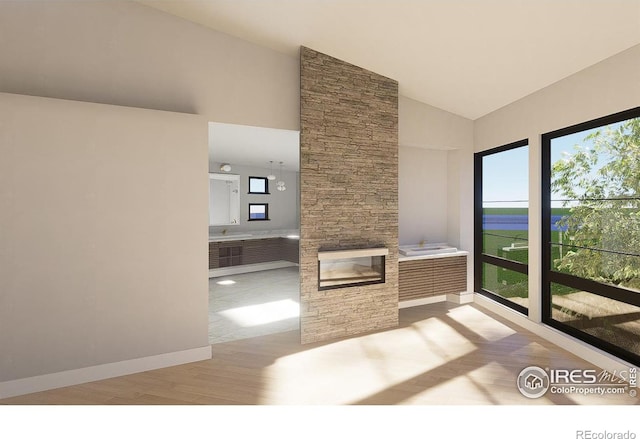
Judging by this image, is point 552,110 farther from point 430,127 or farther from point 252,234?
point 252,234

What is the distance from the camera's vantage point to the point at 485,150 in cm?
541

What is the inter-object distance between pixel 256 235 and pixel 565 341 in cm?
662

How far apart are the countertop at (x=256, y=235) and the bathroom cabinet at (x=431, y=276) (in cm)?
382

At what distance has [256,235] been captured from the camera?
870 centimetres

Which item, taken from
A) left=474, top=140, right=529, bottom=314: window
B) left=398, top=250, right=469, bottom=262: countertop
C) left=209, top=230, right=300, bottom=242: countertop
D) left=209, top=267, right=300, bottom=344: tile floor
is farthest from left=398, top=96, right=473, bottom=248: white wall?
left=209, top=230, right=300, bottom=242: countertop


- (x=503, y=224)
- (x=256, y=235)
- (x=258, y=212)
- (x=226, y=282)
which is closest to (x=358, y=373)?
(x=503, y=224)

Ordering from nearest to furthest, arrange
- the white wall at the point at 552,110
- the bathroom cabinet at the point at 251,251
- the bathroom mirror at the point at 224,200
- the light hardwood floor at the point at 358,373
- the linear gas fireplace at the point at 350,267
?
1. the light hardwood floor at the point at 358,373
2. the white wall at the point at 552,110
3. the linear gas fireplace at the point at 350,267
4. the bathroom cabinet at the point at 251,251
5. the bathroom mirror at the point at 224,200

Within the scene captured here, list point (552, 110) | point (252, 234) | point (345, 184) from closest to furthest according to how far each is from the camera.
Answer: point (552, 110), point (345, 184), point (252, 234)

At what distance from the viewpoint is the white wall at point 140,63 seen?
309cm

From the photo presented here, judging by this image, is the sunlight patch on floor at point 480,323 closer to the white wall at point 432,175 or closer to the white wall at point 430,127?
the white wall at point 432,175

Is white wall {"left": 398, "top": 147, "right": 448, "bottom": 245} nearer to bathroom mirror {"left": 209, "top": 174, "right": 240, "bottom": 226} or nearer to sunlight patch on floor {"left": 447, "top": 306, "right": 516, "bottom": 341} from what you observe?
sunlight patch on floor {"left": 447, "top": 306, "right": 516, "bottom": 341}

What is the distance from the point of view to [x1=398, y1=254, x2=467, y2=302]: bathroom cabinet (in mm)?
5211

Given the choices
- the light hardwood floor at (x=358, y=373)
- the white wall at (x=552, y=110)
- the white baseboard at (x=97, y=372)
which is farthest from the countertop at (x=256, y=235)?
the white wall at (x=552, y=110)
